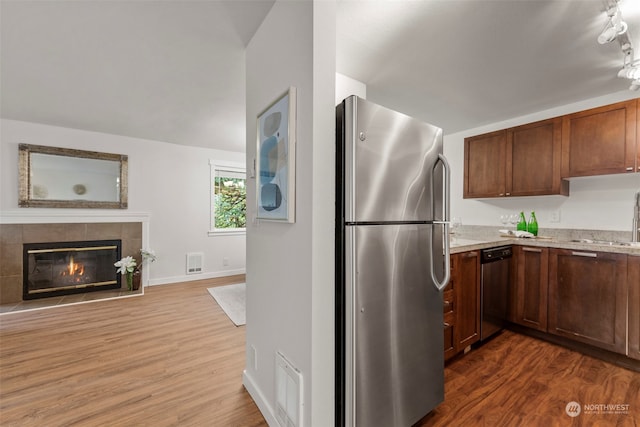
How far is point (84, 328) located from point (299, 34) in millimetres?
3464

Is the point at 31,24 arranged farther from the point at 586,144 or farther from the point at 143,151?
the point at 586,144

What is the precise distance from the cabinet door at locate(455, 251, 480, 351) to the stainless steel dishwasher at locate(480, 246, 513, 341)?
86 millimetres

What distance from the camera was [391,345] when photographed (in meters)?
1.30

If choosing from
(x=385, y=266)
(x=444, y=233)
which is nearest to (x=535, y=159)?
(x=444, y=233)

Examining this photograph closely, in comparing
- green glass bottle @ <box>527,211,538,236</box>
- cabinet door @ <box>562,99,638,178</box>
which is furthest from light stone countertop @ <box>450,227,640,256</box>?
cabinet door @ <box>562,99,638,178</box>

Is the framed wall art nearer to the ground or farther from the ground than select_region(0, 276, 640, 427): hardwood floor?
Result: farther from the ground

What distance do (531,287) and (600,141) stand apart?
1503 mm

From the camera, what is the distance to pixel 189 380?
1.90 m

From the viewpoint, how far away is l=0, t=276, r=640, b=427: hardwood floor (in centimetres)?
156

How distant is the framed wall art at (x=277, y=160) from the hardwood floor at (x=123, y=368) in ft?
4.15

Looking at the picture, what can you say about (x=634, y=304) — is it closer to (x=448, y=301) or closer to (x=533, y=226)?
(x=533, y=226)

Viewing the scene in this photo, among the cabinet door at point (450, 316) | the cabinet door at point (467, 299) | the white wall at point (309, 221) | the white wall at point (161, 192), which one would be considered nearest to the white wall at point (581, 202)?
the cabinet door at point (467, 299)

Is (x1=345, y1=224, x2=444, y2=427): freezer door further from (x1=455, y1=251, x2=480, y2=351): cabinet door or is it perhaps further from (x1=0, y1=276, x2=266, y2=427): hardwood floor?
(x1=0, y1=276, x2=266, y2=427): hardwood floor

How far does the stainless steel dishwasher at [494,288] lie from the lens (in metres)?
2.32
